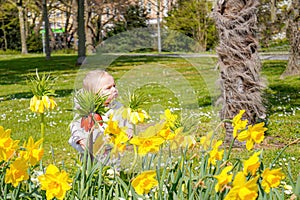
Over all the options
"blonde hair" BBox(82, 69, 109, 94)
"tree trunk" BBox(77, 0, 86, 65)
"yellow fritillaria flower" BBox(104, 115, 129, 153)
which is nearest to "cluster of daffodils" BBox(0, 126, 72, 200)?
"yellow fritillaria flower" BBox(104, 115, 129, 153)

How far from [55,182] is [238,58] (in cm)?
433

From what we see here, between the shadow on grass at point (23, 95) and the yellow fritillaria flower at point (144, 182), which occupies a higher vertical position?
the yellow fritillaria flower at point (144, 182)

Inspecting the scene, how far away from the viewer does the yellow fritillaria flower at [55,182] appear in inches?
80.0

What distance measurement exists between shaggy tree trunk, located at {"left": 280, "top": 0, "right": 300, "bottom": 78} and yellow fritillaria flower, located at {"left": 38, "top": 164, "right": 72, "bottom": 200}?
13425 millimetres

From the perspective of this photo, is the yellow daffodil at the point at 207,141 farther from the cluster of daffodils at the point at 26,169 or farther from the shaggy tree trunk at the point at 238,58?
the shaggy tree trunk at the point at 238,58

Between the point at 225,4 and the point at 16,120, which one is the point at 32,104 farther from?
the point at 16,120

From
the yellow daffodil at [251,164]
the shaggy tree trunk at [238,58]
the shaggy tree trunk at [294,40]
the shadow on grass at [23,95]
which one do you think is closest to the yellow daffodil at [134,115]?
the yellow daffodil at [251,164]

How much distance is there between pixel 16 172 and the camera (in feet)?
6.97

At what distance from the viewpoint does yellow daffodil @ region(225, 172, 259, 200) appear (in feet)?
5.84

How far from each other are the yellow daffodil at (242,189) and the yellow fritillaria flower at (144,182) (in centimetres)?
34

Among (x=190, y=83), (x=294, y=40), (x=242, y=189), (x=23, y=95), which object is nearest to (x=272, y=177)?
(x=242, y=189)

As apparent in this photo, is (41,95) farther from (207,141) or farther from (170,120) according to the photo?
(207,141)

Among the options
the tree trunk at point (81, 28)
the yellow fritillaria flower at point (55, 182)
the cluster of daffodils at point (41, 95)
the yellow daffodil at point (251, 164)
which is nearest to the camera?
the yellow daffodil at point (251, 164)

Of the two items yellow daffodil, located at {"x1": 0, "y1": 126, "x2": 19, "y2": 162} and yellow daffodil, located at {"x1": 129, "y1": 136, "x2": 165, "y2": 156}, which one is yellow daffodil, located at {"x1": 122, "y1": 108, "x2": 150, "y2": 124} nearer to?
yellow daffodil, located at {"x1": 129, "y1": 136, "x2": 165, "y2": 156}
